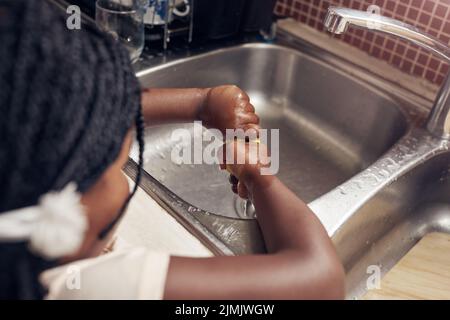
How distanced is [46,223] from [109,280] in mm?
112

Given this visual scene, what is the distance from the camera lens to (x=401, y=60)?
3.62 ft

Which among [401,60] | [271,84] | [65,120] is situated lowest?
[271,84]

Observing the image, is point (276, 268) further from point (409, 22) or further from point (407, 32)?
point (409, 22)

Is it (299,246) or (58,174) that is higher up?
(58,174)

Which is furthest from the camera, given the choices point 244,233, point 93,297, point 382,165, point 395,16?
point 395,16

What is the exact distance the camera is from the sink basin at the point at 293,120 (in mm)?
1015

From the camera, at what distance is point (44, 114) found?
38cm

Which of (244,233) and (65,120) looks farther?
(244,233)

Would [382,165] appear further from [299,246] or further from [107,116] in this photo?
[107,116]

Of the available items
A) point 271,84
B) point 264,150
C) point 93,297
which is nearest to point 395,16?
point 271,84

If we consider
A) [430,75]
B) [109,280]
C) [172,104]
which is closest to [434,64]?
[430,75]

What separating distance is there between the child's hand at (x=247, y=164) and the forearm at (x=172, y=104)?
3.8 inches

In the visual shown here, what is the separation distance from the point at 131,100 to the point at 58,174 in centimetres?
10

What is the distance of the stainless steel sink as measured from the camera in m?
0.72
